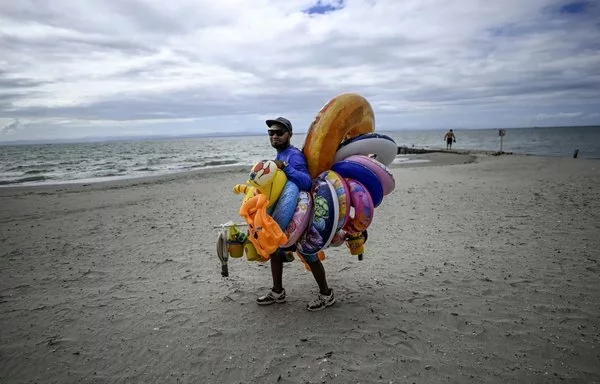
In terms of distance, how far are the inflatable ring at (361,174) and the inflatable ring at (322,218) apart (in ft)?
1.14

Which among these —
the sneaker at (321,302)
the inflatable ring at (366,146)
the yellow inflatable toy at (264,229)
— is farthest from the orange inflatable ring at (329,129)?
the sneaker at (321,302)

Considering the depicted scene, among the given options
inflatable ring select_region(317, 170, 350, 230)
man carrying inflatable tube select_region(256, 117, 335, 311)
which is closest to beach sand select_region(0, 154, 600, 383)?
man carrying inflatable tube select_region(256, 117, 335, 311)

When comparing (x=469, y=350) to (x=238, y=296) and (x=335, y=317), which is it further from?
(x=238, y=296)

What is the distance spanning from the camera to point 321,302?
4.48m

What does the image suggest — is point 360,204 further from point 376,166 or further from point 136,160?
point 136,160

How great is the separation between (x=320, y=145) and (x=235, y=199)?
29.6 feet

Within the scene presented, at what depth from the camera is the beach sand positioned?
3.41 metres

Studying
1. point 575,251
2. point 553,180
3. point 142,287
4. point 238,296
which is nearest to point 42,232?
point 142,287

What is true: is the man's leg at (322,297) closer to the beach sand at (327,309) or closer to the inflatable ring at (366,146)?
the beach sand at (327,309)

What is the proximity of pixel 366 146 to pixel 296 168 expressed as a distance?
3.18 feet

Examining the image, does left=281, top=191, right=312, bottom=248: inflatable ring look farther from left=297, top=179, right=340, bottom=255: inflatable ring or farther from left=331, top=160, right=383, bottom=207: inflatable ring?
left=331, top=160, right=383, bottom=207: inflatable ring

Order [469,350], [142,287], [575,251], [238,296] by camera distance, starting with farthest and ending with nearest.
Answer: [575,251] → [142,287] → [238,296] → [469,350]

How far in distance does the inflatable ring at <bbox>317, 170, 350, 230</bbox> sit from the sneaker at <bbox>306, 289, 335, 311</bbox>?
111 centimetres

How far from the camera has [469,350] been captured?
11.6 feet
